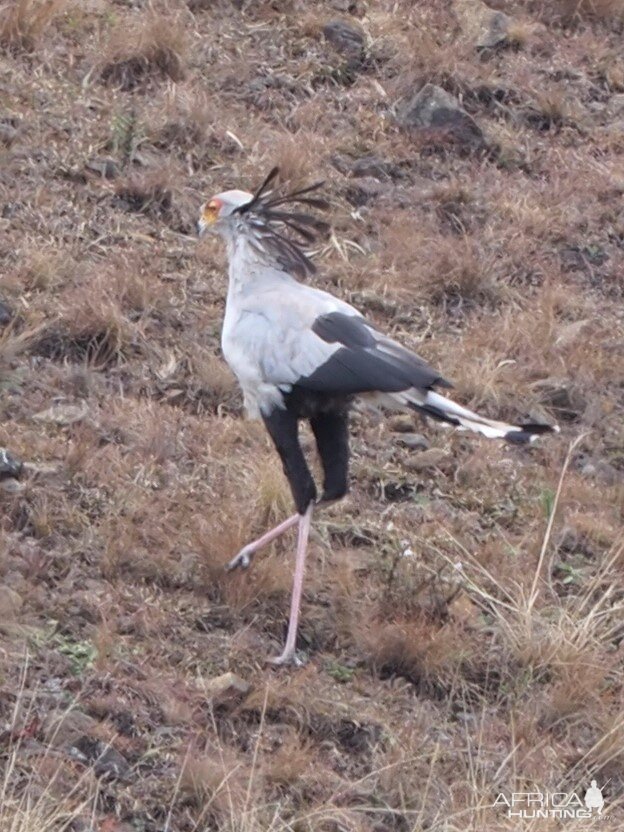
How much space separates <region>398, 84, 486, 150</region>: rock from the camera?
29.6ft

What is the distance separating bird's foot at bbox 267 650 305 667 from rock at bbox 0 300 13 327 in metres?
2.22

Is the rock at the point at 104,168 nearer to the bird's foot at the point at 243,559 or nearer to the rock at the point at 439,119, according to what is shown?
the rock at the point at 439,119

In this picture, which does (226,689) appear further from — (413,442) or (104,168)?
(104,168)

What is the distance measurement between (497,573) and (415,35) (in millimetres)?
4261

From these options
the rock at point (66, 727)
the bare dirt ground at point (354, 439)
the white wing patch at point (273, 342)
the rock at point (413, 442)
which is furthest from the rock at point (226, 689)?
the rock at point (413, 442)

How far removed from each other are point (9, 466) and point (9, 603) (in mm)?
814

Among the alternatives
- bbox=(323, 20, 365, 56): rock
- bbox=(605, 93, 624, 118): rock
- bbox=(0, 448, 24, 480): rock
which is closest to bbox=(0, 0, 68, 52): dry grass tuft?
bbox=(323, 20, 365, 56): rock

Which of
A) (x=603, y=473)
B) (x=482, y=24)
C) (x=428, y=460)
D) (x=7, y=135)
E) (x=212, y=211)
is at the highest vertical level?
(x=212, y=211)

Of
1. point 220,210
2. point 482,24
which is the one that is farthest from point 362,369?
point 482,24

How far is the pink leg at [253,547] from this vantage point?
5621 millimetres

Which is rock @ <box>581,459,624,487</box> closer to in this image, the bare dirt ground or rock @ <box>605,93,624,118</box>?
the bare dirt ground

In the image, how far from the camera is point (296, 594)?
543 centimetres

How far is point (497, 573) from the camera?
6027mm

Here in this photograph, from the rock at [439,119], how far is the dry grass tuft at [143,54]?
123 cm
